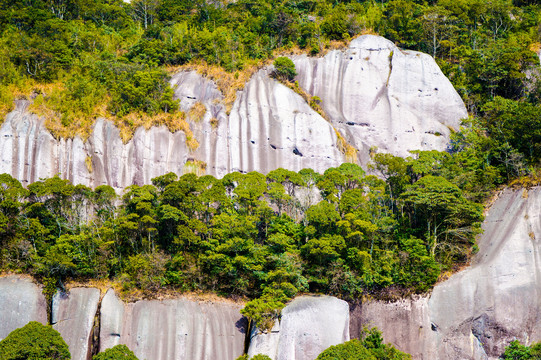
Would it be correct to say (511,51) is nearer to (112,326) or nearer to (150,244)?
(150,244)

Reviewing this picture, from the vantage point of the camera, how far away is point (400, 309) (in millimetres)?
32406

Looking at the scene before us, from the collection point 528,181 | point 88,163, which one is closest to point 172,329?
point 88,163

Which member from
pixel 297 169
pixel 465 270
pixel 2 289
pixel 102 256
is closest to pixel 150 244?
pixel 102 256

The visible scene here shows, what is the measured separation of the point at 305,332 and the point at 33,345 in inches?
512

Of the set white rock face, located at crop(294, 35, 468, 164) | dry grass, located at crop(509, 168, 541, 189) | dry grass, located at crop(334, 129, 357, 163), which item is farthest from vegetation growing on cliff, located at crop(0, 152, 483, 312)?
white rock face, located at crop(294, 35, 468, 164)

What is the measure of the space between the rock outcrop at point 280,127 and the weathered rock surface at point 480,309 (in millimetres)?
11398

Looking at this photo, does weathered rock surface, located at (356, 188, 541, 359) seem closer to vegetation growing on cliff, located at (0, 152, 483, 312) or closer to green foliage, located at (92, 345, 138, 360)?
vegetation growing on cliff, located at (0, 152, 483, 312)

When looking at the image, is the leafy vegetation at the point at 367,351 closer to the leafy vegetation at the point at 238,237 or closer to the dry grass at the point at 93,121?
the leafy vegetation at the point at 238,237

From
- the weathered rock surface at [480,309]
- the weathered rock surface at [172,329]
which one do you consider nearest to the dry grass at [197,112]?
the weathered rock surface at [172,329]

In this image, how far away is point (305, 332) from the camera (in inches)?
1188

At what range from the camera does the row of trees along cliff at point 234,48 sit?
39750 millimetres

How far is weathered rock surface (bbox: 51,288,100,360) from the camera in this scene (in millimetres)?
30172

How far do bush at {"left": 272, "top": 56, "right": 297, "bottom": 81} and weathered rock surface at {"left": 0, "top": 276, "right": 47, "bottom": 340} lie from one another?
23.7m

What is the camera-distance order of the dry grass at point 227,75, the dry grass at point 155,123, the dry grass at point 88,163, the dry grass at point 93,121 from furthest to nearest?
the dry grass at point 227,75 < the dry grass at point 155,123 < the dry grass at point 93,121 < the dry grass at point 88,163
